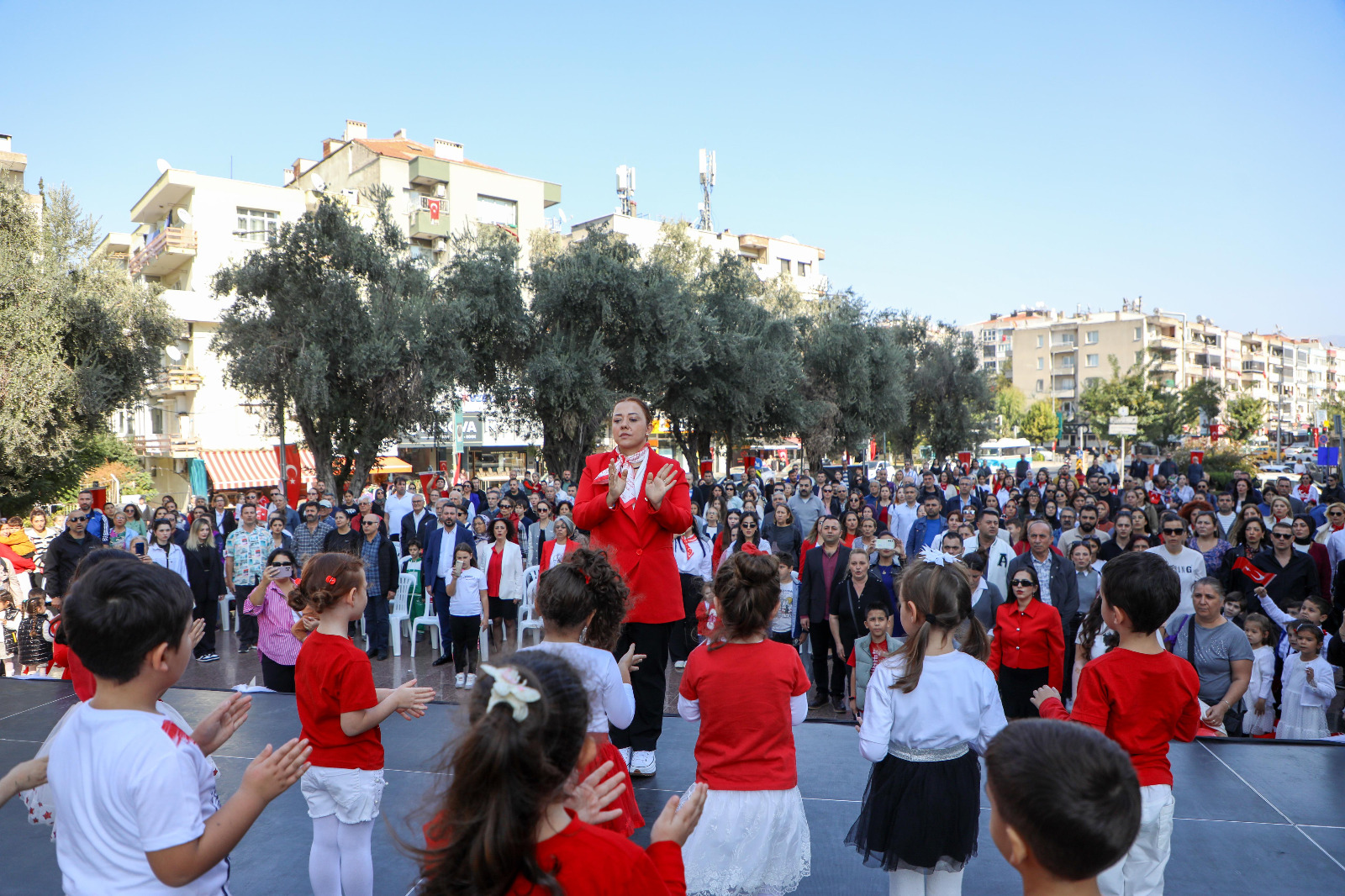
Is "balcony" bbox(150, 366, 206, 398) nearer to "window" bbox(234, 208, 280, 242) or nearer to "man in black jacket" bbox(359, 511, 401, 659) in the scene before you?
"window" bbox(234, 208, 280, 242)

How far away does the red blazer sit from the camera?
3855mm

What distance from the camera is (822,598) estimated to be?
7383mm

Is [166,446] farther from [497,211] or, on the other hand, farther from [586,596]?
[586,596]

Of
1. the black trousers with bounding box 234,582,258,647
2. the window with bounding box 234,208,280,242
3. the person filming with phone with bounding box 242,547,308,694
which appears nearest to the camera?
the person filming with phone with bounding box 242,547,308,694

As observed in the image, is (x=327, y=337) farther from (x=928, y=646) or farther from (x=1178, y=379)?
(x=1178, y=379)

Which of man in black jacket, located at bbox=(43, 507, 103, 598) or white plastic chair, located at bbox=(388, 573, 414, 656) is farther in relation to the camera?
white plastic chair, located at bbox=(388, 573, 414, 656)

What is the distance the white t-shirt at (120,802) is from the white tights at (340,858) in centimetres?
112

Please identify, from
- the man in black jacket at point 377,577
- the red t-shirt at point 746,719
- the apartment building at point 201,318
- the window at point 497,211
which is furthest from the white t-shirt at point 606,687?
the window at point 497,211

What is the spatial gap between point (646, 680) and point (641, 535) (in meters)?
0.67

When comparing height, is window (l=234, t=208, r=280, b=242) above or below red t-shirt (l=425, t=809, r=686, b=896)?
above

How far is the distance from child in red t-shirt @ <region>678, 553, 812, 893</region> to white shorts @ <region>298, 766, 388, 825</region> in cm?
106

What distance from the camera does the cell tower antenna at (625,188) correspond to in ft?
162

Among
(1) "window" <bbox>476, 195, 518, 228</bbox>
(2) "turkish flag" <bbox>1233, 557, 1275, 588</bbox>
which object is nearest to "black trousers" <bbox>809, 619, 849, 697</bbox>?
(2) "turkish flag" <bbox>1233, 557, 1275, 588</bbox>

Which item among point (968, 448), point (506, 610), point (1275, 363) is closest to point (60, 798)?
point (506, 610)
